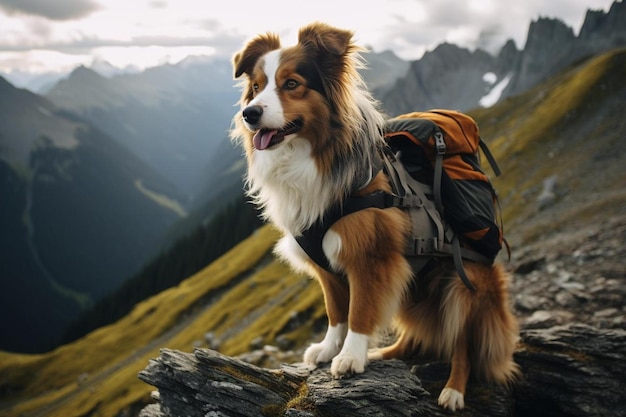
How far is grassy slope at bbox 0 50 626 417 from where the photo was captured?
43406 mm

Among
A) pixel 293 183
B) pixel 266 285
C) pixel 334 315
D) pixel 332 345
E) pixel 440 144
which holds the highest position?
pixel 440 144

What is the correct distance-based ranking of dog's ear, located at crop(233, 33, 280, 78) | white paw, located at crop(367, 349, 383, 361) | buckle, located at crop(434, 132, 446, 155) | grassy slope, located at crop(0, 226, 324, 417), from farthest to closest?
grassy slope, located at crop(0, 226, 324, 417), white paw, located at crop(367, 349, 383, 361), buckle, located at crop(434, 132, 446, 155), dog's ear, located at crop(233, 33, 280, 78)

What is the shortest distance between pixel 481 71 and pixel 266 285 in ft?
495

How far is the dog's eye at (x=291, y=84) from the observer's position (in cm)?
588

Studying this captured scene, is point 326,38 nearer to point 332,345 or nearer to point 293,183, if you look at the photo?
point 293,183

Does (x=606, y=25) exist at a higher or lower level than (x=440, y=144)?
higher

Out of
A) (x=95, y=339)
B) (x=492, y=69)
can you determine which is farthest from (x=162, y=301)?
(x=492, y=69)

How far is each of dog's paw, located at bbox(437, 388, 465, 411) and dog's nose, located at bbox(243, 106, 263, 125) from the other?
176 inches

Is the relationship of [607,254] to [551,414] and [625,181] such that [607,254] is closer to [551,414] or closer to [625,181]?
[551,414]

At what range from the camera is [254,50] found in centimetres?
650

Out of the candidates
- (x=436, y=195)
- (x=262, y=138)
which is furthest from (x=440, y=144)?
(x=262, y=138)

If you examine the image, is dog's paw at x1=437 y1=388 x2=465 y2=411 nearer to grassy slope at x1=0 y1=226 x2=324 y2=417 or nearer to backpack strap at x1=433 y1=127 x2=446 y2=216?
backpack strap at x1=433 y1=127 x2=446 y2=216

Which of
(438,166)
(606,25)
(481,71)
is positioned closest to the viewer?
(438,166)

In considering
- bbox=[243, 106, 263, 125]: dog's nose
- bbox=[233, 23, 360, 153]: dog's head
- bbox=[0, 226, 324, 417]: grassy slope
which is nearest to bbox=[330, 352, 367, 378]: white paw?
bbox=[233, 23, 360, 153]: dog's head
